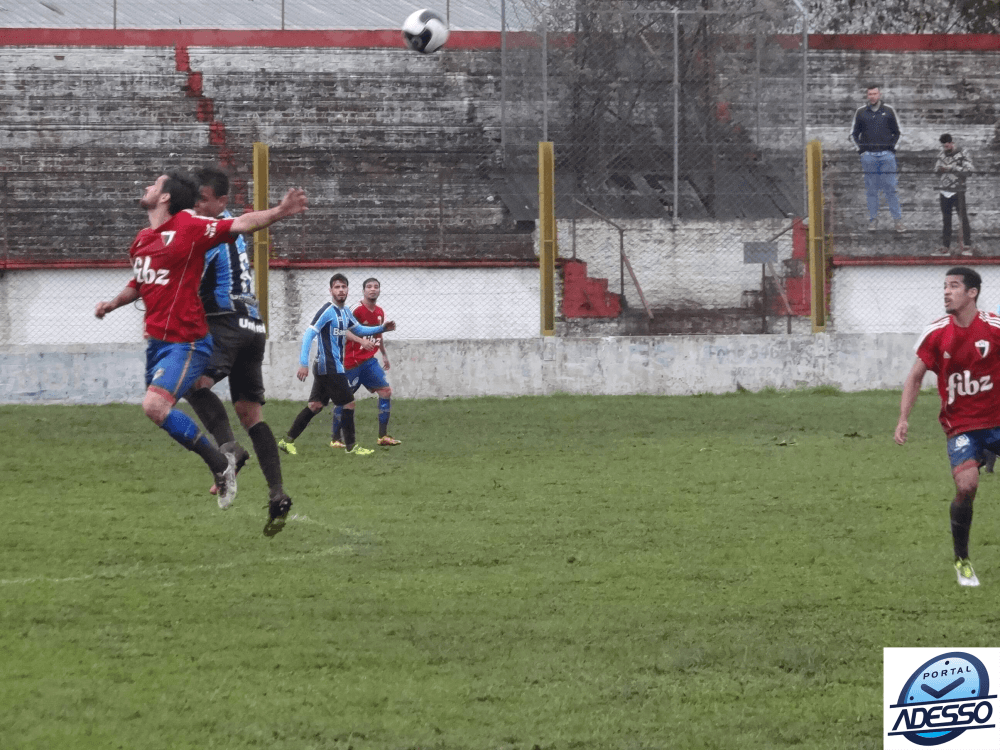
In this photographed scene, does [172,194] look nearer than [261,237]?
Yes

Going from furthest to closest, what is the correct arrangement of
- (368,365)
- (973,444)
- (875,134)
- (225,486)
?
(875,134) → (368,365) → (225,486) → (973,444)

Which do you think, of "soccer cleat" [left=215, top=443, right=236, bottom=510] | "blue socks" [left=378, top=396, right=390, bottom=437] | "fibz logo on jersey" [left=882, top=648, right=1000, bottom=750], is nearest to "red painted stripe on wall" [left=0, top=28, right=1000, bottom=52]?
"blue socks" [left=378, top=396, right=390, bottom=437]

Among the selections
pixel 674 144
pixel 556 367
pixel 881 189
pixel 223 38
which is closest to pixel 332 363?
pixel 556 367

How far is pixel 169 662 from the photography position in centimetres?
548

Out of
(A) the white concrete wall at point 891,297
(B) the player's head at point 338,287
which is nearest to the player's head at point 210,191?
(B) the player's head at point 338,287

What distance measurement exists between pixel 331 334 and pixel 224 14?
51.6 ft

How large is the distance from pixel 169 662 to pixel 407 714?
1162 millimetres

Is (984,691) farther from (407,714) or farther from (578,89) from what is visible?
(578,89)

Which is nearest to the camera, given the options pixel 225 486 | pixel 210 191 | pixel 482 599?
pixel 482 599

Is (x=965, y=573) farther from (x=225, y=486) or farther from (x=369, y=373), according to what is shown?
(x=369, y=373)

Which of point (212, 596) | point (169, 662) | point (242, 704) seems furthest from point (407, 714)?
point (212, 596)

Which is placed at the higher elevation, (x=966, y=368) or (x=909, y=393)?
(x=966, y=368)

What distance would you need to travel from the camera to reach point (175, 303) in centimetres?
751

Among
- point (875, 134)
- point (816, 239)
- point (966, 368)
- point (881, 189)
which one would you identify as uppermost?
point (875, 134)
